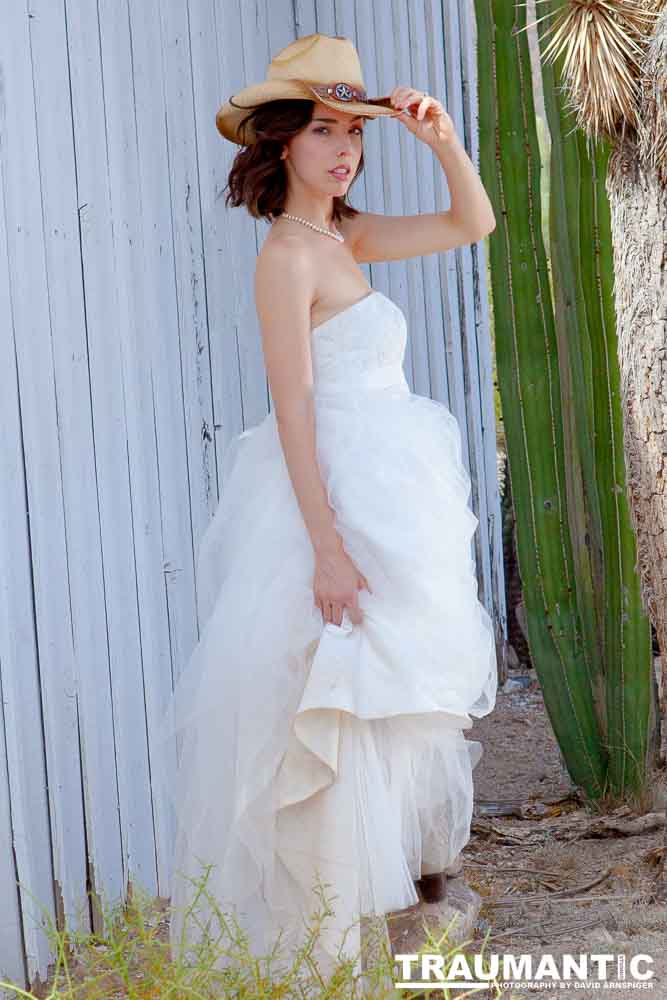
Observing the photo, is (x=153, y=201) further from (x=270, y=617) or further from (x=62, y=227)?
(x=270, y=617)

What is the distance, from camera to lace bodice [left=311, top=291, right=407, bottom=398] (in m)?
2.89

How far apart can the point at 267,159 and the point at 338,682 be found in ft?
3.91

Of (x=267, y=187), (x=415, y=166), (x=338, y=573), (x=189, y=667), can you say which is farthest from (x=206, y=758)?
(x=415, y=166)

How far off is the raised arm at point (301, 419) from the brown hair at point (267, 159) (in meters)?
0.28

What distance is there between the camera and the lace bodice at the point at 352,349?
2.89 metres

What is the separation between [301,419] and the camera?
108 inches

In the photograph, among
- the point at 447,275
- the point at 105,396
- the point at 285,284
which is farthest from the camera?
the point at 447,275

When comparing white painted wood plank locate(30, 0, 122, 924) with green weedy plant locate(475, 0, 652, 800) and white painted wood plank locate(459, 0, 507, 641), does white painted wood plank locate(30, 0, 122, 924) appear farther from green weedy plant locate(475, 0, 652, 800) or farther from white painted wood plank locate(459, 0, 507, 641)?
white painted wood plank locate(459, 0, 507, 641)

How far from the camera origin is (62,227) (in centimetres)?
334

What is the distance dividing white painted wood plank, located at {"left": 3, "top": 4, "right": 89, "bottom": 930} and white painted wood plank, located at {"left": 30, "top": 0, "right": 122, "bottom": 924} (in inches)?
1.2

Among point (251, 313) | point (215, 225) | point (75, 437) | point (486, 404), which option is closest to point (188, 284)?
point (215, 225)

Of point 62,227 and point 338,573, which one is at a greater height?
point 62,227

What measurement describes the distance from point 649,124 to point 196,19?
57.6 inches

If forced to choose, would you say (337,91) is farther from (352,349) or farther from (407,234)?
(352,349)
